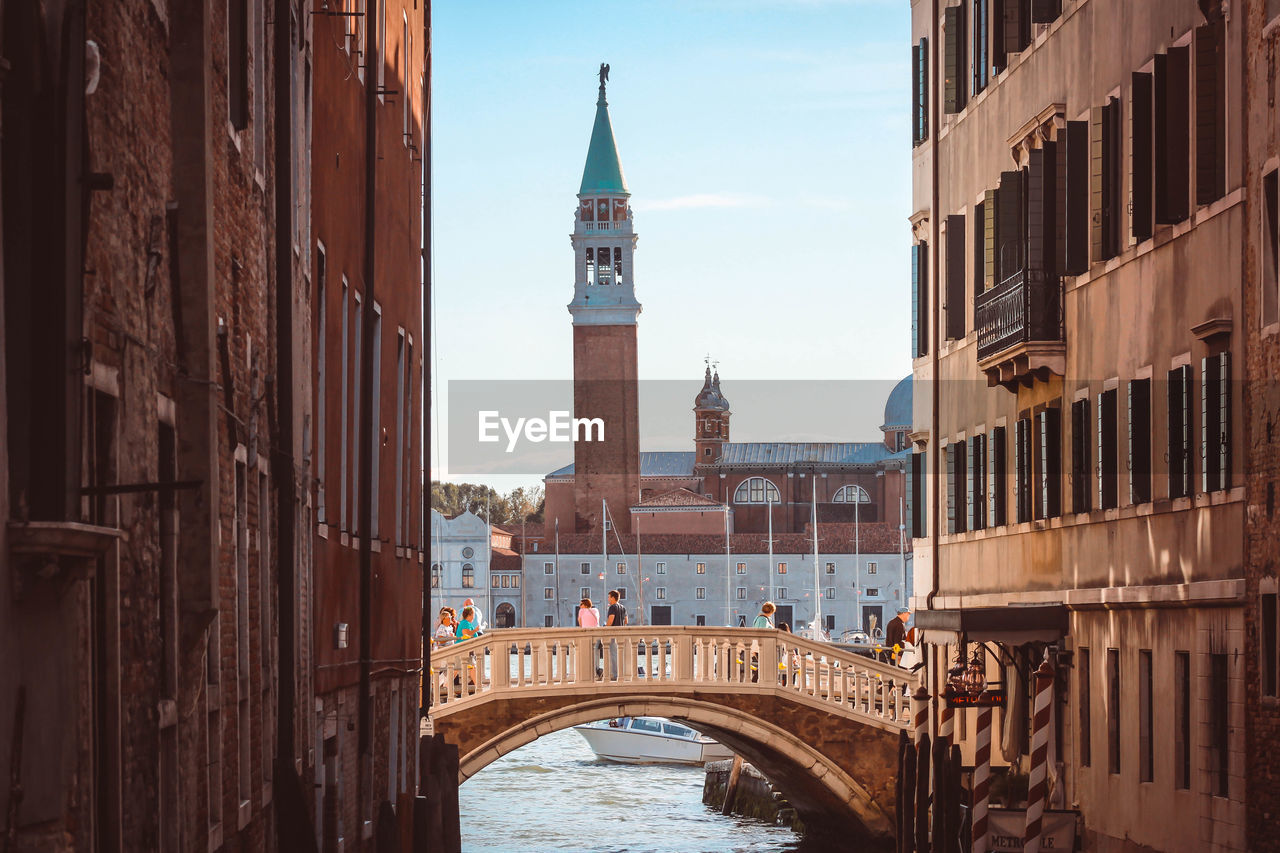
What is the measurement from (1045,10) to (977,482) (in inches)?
207

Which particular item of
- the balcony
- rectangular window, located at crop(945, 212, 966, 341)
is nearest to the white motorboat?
rectangular window, located at crop(945, 212, 966, 341)

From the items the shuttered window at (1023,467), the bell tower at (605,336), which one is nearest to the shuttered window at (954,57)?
the shuttered window at (1023,467)

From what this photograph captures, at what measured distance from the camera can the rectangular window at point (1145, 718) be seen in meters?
16.3

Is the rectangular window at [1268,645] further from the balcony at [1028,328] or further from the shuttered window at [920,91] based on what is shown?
the shuttered window at [920,91]

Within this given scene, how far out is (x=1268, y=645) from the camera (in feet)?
44.3

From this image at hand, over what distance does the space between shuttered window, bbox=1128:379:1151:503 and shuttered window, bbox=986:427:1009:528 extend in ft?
13.8

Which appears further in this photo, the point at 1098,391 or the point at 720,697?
the point at 720,697

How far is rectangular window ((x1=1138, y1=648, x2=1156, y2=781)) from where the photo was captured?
16.3 metres

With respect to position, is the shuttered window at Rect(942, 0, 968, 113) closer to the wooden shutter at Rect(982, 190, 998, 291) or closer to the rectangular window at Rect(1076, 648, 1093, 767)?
the wooden shutter at Rect(982, 190, 998, 291)

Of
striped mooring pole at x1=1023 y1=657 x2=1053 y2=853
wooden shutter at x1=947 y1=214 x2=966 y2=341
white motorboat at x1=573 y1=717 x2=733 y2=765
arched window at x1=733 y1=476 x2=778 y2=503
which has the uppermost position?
wooden shutter at x1=947 y1=214 x2=966 y2=341

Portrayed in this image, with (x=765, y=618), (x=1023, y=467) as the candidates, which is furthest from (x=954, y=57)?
(x=765, y=618)

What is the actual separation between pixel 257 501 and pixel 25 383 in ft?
18.0

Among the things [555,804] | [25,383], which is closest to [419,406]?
[25,383]

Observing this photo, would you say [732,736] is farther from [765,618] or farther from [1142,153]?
[1142,153]
